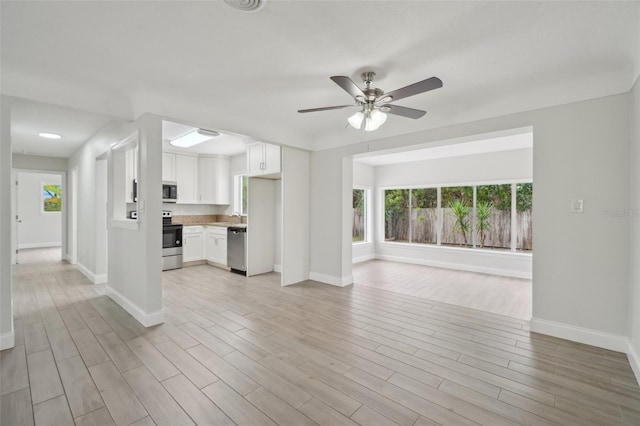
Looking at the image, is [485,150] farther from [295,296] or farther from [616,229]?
[295,296]

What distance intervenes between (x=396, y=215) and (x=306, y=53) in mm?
5832

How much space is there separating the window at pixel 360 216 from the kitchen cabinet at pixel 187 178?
3917mm

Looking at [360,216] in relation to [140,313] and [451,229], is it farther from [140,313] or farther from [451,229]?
[140,313]

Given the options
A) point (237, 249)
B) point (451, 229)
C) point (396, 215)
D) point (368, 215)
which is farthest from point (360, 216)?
point (237, 249)

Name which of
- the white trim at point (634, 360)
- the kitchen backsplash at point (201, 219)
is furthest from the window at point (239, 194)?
the white trim at point (634, 360)

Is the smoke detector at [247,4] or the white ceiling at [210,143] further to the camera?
the white ceiling at [210,143]

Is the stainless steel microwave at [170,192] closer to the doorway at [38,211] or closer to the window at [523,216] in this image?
the doorway at [38,211]

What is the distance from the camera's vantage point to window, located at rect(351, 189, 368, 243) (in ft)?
24.7

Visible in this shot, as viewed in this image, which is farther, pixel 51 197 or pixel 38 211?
pixel 51 197

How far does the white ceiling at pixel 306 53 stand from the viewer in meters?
1.86

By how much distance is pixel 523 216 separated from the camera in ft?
19.0

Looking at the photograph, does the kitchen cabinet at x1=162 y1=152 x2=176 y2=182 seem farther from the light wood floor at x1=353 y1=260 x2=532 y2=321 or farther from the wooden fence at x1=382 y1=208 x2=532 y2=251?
the wooden fence at x1=382 y1=208 x2=532 y2=251

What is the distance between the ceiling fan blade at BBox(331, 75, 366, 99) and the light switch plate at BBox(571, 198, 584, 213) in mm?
2325

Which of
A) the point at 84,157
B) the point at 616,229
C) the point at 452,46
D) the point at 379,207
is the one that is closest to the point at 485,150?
the point at 379,207
